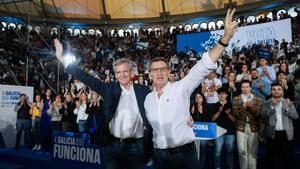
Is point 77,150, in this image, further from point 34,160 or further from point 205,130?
point 205,130

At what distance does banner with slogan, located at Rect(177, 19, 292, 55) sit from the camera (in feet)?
38.4

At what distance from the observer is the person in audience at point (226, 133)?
4812mm

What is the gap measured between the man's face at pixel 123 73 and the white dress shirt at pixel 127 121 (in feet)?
0.50

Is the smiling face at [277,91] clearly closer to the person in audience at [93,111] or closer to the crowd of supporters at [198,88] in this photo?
the crowd of supporters at [198,88]

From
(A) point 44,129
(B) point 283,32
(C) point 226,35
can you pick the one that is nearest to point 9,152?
(A) point 44,129

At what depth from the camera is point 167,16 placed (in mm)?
21734

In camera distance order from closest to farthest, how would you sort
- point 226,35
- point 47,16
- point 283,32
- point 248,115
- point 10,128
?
point 226,35, point 248,115, point 10,128, point 283,32, point 47,16

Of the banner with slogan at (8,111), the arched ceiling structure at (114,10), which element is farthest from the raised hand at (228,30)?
the arched ceiling structure at (114,10)

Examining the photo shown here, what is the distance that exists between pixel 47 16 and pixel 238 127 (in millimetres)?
19693

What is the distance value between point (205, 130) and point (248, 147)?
674 millimetres

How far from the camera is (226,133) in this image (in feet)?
15.9

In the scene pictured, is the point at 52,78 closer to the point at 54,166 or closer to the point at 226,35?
the point at 54,166

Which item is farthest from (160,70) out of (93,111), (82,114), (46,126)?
(46,126)

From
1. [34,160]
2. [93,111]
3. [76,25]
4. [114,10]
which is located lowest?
[34,160]
